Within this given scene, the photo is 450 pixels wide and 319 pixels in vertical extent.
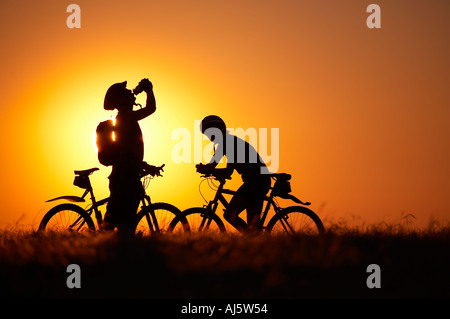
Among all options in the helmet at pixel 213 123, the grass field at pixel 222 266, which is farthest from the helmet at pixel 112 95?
the grass field at pixel 222 266

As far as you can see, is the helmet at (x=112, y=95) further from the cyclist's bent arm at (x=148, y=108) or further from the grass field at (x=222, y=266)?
the grass field at (x=222, y=266)

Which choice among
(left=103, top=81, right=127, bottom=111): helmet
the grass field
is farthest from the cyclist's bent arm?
the grass field

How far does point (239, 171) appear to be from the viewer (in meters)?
10.9

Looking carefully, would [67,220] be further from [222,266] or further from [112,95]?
[222,266]

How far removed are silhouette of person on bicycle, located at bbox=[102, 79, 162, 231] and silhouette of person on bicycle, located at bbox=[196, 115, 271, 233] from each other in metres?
1.01

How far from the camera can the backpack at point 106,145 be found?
10.5m

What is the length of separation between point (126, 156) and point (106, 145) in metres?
0.38

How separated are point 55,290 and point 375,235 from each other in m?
5.44

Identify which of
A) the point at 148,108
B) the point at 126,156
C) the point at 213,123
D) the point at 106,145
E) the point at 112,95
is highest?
the point at 112,95

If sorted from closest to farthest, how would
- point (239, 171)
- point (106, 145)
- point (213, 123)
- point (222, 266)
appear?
point (222, 266) → point (106, 145) → point (213, 123) → point (239, 171)

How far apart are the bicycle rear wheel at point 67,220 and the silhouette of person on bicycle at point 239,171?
210 centimetres

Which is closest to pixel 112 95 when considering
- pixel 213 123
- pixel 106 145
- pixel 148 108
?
pixel 148 108

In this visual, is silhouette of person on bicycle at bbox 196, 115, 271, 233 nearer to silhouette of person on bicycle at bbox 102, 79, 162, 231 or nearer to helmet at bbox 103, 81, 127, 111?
silhouette of person on bicycle at bbox 102, 79, 162, 231
